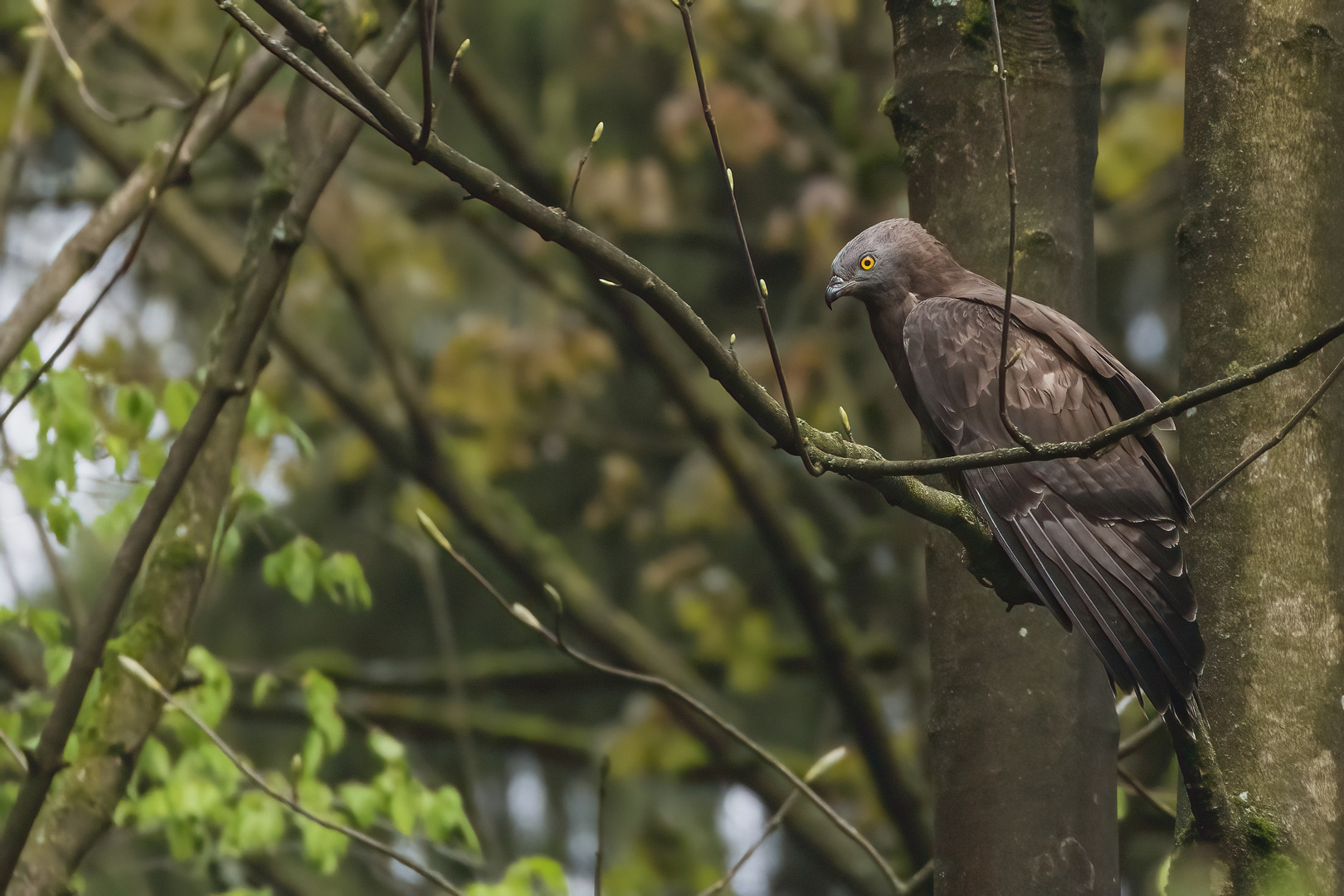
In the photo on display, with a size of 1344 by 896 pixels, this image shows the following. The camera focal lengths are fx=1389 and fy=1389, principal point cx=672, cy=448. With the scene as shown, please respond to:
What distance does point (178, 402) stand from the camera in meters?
3.96

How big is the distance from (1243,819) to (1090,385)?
113 cm

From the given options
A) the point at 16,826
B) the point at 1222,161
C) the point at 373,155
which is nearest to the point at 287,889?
the point at 16,826

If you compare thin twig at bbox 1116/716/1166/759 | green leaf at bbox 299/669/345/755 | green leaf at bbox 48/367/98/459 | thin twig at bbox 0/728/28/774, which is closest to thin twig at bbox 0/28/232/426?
green leaf at bbox 48/367/98/459

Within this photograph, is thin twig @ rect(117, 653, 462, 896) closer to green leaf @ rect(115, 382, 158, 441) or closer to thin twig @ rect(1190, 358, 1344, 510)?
green leaf @ rect(115, 382, 158, 441)

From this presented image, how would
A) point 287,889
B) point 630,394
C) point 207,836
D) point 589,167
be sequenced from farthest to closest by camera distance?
point 630,394
point 589,167
point 287,889
point 207,836

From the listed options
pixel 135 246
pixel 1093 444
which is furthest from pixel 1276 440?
pixel 135 246

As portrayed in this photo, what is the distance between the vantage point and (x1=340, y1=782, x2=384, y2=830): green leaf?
157 inches

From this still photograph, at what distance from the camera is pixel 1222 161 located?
3.03 meters

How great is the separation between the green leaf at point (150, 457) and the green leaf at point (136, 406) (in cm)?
8

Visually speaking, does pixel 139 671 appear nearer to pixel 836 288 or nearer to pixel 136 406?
pixel 136 406

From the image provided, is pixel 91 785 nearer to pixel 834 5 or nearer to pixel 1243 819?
pixel 1243 819

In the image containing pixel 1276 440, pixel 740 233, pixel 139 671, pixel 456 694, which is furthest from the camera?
pixel 456 694

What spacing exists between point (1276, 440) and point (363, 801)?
2.68 meters

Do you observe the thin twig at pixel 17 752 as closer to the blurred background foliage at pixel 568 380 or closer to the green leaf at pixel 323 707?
the green leaf at pixel 323 707
